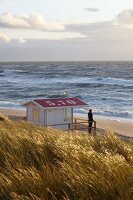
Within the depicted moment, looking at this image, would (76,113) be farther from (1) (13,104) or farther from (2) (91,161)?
(2) (91,161)

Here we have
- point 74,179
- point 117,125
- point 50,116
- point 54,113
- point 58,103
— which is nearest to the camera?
point 74,179

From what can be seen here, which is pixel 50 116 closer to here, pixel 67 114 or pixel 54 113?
pixel 54 113

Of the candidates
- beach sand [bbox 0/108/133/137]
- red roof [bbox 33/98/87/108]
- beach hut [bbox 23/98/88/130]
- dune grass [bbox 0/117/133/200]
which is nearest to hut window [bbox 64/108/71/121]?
beach hut [bbox 23/98/88/130]

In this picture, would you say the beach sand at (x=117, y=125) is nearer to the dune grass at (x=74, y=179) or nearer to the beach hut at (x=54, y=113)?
the beach hut at (x=54, y=113)

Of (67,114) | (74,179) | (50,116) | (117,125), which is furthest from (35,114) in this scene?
(74,179)

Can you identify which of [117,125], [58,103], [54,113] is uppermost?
[58,103]

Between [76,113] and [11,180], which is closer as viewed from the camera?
[11,180]

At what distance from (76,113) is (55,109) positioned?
11.8 meters

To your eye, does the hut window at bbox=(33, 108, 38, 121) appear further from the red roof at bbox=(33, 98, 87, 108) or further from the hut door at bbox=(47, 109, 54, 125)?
the hut door at bbox=(47, 109, 54, 125)

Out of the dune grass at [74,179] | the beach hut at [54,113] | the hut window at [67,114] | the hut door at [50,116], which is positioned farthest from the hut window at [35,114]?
the dune grass at [74,179]

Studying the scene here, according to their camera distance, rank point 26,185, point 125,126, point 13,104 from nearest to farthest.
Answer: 1. point 26,185
2. point 125,126
3. point 13,104

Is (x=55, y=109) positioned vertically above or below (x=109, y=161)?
below

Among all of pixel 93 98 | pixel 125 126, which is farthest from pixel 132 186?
pixel 93 98

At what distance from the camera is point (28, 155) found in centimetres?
665
